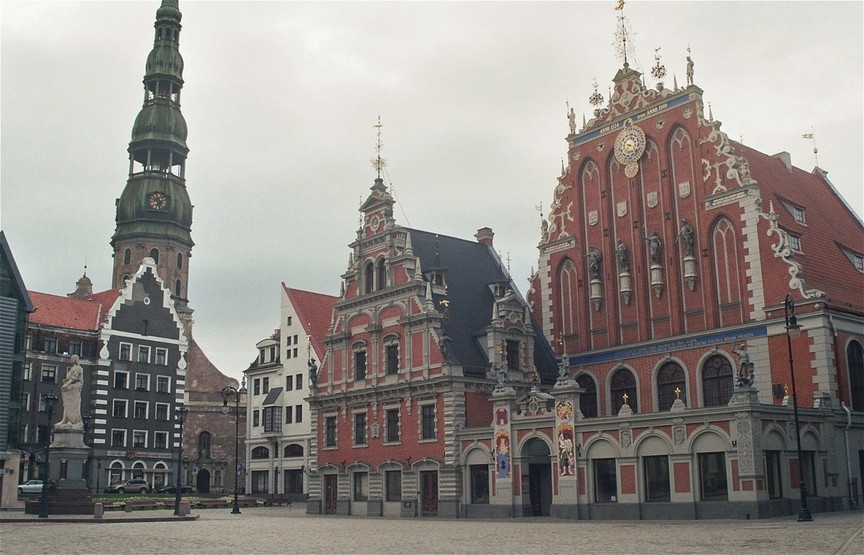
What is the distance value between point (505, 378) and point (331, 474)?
14.5m

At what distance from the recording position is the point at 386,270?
172 feet

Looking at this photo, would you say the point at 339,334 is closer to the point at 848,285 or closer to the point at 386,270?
the point at 386,270

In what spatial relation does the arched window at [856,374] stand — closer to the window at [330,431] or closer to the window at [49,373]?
the window at [330,431]

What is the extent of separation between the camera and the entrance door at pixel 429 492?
47312 millimetres

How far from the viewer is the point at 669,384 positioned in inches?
1754

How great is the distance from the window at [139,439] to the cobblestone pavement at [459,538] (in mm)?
41150

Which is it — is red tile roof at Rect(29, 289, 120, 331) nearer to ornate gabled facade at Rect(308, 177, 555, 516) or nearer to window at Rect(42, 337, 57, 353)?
window at Rect(42, 337, 57, 353)

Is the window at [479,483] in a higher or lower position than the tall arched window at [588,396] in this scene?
lower

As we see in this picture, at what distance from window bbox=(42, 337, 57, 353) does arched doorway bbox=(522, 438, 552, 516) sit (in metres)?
45.4

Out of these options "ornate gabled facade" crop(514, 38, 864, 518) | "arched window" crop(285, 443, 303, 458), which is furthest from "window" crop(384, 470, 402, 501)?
"arched window" crop(285, 443, 303, 458)

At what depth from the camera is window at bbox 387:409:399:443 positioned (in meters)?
50.2

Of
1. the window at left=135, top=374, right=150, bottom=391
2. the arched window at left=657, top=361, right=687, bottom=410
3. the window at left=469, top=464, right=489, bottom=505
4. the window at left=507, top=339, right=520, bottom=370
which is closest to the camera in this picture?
the arched window at left=657, top=361, right=687, bottom=410

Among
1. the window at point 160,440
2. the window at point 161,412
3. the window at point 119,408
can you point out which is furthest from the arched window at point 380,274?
the window at point 160,440

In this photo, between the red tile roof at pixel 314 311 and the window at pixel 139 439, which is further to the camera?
the window at pixel 139 439
